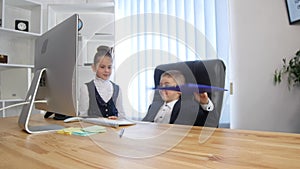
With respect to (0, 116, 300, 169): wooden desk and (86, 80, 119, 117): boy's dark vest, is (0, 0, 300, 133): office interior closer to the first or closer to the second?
(86, 80, 119, 117): boy's dark vest

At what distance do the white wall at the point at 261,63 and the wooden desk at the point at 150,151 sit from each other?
143 cm

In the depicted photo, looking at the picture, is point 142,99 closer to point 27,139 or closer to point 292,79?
point 27,139

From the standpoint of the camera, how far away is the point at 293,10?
2.06 metres

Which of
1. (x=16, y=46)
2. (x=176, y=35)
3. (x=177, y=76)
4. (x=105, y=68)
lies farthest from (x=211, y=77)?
(x=16, y=46)

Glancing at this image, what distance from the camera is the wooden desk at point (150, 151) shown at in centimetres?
57

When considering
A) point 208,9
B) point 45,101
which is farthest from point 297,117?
point 45,101

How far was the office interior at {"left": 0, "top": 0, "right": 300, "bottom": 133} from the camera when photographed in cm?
211

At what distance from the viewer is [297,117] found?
2.06 meters

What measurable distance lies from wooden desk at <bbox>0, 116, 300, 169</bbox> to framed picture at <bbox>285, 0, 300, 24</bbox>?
1590 mm

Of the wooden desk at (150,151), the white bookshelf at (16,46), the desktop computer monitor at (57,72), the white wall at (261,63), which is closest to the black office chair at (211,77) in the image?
the wooden desk at (150,151)

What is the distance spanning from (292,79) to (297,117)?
331 millimetres

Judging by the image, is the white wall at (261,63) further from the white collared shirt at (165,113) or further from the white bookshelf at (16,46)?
the white bookshelf at (16,46)

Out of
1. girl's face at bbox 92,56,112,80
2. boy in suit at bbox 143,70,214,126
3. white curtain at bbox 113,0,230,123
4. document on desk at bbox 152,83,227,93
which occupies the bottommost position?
boy in suit at bbox 143,70,214,126

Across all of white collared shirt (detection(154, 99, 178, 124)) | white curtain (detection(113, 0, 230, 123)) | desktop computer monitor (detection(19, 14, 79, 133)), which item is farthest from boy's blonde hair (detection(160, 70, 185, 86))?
desktop computer monitor (detection(19, 14, 79, 133))
